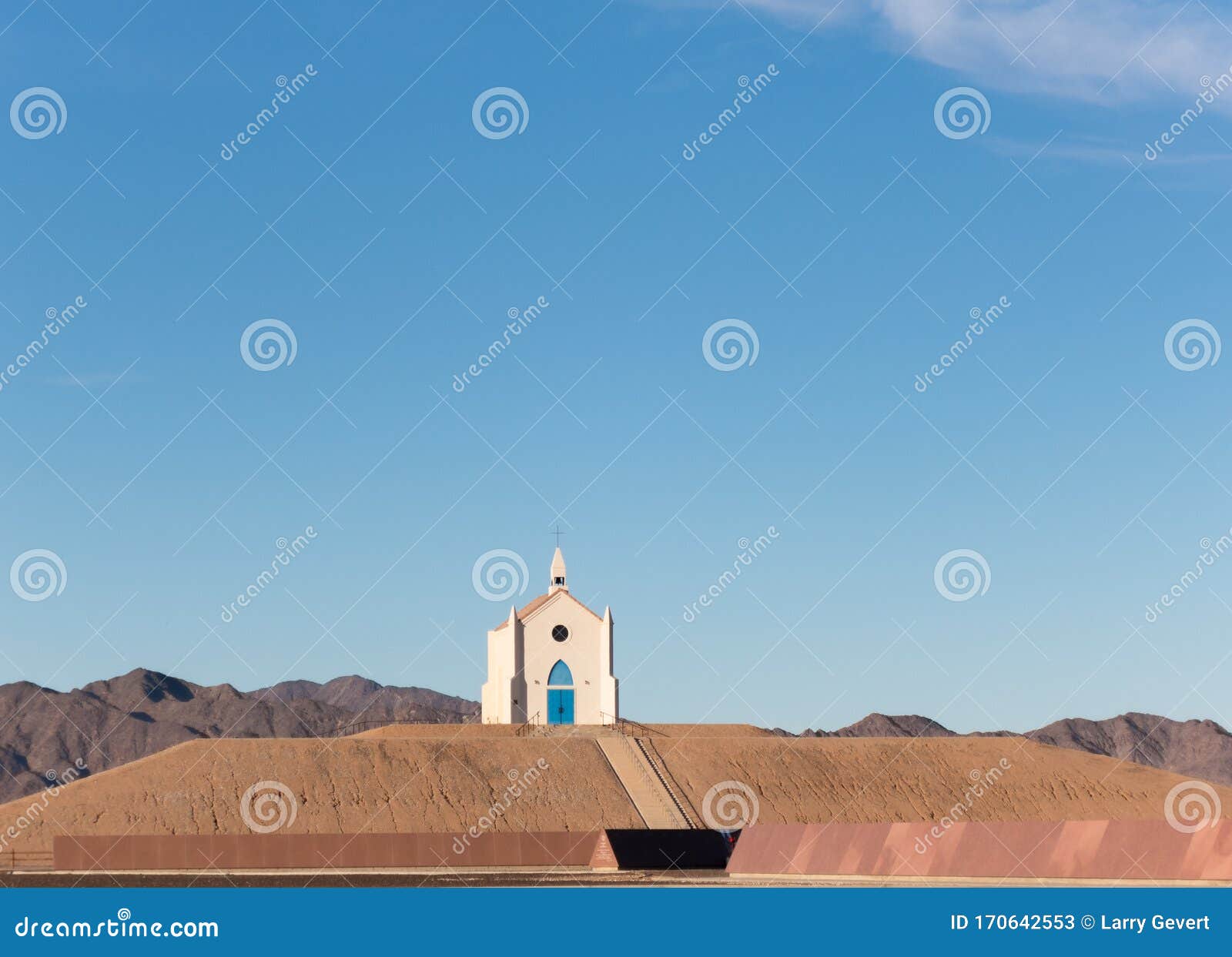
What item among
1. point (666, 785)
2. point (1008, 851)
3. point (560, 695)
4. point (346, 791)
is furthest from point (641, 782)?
point (1008, 851)

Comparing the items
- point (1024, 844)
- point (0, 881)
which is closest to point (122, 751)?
point (0, 881)

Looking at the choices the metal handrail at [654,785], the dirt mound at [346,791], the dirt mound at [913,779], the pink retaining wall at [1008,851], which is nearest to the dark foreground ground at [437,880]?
the pink retaining wall at [1008,851]

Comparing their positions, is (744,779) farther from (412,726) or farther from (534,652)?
(412,726)

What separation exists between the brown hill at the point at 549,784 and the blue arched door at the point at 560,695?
4168mm

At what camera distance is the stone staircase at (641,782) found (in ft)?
234

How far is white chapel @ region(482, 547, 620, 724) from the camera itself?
84.8m

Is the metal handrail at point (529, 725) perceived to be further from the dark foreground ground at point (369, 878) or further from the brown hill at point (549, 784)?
the dark foreground ground at point (369, 878)

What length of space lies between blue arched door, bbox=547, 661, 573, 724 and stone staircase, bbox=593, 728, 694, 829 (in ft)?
10.4

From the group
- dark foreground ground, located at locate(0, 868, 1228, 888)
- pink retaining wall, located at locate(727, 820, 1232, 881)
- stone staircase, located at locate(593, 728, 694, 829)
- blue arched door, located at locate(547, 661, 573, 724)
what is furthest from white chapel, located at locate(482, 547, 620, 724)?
pink retaining wall, located at locate(727, 820, 1232, 881)

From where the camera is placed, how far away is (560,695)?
85250 millimetres

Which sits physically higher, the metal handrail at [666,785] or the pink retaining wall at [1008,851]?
the pink retaining wall at [1008,851]

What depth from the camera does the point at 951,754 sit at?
81500 millimetres

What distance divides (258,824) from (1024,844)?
120ft

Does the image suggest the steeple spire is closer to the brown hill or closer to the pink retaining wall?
the brown hill
